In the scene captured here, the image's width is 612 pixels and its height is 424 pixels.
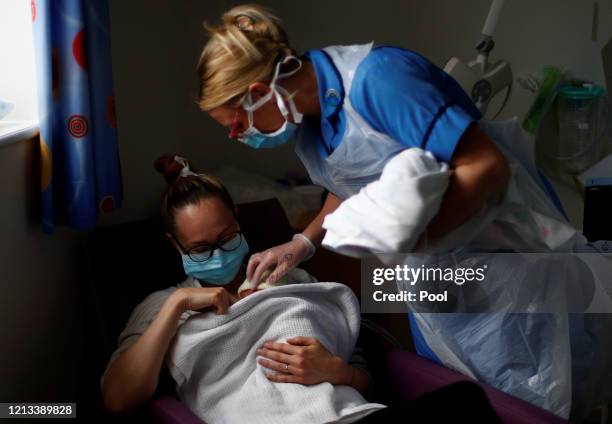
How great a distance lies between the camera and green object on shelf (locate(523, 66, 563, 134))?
252 cm

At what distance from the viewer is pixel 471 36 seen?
2.59 meters

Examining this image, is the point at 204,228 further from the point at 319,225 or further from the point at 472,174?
the point at 472,174

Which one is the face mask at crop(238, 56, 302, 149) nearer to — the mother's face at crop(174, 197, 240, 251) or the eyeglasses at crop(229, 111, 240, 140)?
the eyeglasses at crop(229, 111, 240, 140)

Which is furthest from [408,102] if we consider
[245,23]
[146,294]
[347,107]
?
[146,294]

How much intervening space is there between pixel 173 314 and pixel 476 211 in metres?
0.68

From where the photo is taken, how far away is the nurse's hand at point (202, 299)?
4.86 ft

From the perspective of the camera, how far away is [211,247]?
160 centimetres

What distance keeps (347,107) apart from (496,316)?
550 millimetres

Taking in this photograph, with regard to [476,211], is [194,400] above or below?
below

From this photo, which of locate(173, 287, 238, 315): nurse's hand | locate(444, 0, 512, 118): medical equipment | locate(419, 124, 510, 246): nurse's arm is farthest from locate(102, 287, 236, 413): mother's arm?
locate(444, 0, 512, 118): medical equipment

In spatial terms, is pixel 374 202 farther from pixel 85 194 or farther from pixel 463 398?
pixel 85 194

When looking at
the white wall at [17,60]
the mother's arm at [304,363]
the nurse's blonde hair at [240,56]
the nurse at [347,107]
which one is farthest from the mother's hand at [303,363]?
the white wall at [17,60]

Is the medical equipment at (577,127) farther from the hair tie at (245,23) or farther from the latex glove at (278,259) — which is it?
the hair tie at (245,23)

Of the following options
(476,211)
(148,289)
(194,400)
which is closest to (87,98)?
(148,289)
